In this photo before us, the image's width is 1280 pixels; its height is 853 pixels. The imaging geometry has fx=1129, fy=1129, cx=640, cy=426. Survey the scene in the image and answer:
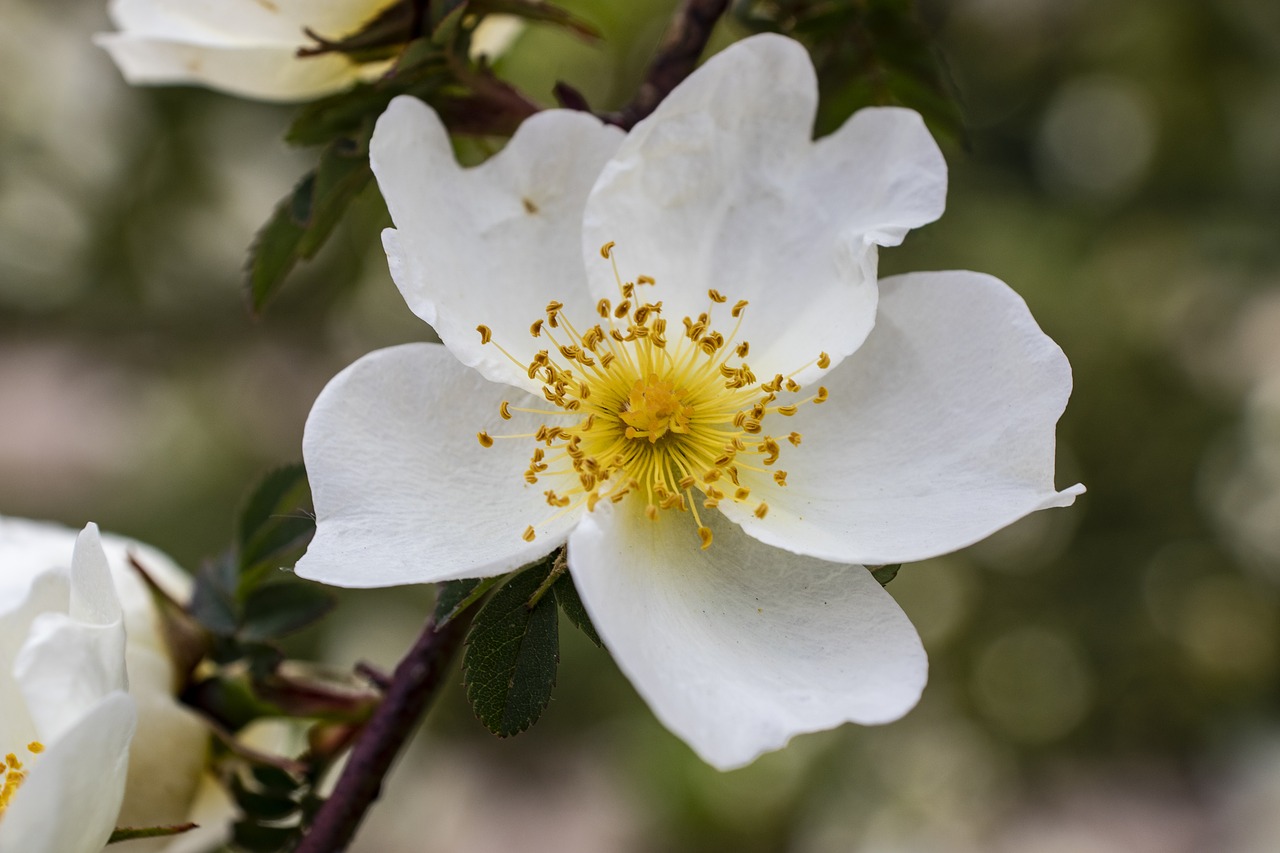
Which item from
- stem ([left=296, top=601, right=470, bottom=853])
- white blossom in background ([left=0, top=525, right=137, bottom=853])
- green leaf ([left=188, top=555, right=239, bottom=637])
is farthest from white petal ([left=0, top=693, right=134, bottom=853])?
green leaf ([left=188, top=555, right=239, bottom=637])

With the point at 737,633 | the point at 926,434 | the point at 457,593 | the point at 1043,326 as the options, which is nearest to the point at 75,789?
the point at 457,593

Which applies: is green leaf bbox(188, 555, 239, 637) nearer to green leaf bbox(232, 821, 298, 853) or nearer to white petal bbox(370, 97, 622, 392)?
green leaf bbox(232, 821, 298, 853)

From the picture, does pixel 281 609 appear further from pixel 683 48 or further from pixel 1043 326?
pixel 1043 326

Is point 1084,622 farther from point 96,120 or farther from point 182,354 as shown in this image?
point 96,120

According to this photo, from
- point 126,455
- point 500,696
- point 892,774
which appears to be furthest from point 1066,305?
point 126,455

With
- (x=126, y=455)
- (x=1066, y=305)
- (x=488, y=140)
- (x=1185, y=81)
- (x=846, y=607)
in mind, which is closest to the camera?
(x=846, y=607)

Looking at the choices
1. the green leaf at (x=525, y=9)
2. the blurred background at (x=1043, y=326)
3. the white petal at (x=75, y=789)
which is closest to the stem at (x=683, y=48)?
the green leaf at (x=525, y=9)

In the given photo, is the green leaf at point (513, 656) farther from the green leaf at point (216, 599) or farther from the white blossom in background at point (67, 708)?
the green leaf at point (216, 599)
